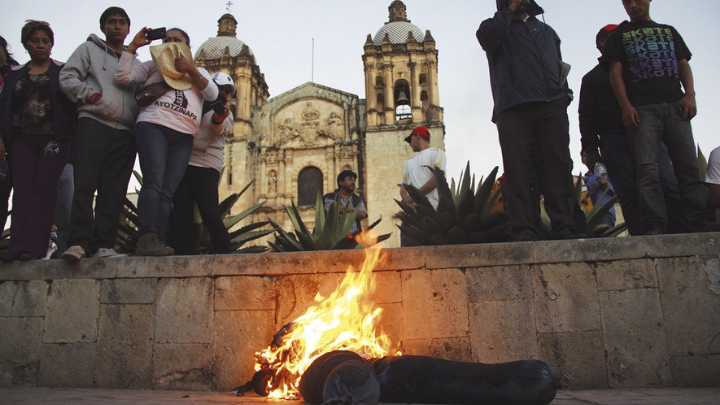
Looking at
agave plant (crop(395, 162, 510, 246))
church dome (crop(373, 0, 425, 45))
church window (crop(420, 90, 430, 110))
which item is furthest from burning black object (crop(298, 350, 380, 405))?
church dome (crop(373, 0, 425, 45))

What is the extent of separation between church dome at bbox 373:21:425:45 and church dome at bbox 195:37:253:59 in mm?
8199

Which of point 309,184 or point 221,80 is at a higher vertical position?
point 309,184

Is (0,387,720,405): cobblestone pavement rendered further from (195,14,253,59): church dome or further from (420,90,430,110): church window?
(195,14,253,59): church dome

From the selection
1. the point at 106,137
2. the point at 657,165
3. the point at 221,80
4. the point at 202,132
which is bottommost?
the point at 657,165

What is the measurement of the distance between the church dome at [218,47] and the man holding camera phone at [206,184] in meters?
27.7

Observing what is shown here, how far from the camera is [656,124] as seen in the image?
3338 millimetres

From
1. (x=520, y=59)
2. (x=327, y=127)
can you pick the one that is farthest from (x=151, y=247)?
(x=327, y=127)

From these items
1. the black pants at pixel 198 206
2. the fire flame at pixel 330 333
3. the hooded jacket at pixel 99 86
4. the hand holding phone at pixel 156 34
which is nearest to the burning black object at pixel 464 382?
the fire flame at pixel 330 333

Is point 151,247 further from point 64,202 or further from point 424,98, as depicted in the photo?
point 424,98

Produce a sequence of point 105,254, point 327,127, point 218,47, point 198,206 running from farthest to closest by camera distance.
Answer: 1. point 218,47
2. point 327,127
3. point 198,206
4. point 105,254

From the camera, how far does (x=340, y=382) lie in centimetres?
206

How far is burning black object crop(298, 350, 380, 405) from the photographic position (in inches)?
80.2

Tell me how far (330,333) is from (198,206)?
163cm

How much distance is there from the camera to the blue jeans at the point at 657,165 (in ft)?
10.6
